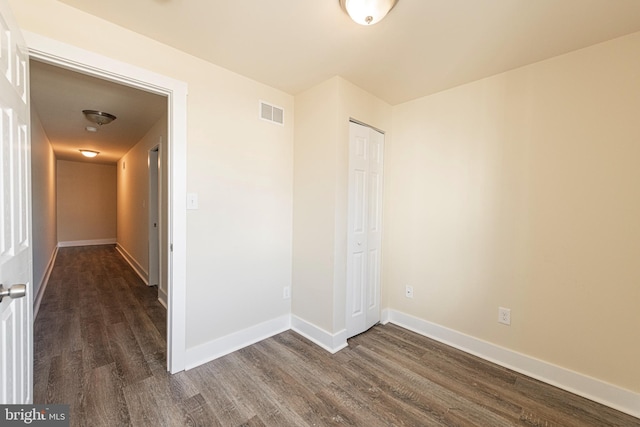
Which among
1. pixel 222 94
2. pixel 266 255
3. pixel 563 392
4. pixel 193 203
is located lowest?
pixel 563 392

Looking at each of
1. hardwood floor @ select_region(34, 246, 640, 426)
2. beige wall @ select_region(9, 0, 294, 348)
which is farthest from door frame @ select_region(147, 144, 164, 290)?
beige wall @ select_region(9, 0, 294, 348)

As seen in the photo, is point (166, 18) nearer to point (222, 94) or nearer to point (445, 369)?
point (222, 94)

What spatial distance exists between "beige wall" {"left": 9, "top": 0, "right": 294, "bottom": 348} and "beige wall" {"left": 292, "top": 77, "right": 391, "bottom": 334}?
164 mm

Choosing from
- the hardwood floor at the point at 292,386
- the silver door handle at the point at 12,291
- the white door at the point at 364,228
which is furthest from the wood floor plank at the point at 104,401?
the white door at the point at 364,228

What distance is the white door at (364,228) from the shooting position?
2.43m

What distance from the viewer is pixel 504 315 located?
6.93 ft

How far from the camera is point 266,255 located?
2500 mm

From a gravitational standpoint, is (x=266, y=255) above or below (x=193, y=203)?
below

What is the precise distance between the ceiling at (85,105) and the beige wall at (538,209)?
2.87m

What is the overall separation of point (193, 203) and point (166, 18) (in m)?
1.19

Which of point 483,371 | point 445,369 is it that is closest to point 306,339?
point 445,369

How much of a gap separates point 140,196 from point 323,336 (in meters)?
4.03

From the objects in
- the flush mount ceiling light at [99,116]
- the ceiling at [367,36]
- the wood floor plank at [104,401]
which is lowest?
the wood floor plank at [104,401]

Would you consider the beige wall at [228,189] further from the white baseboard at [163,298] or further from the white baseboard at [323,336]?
the white baseboard at [163,298]
